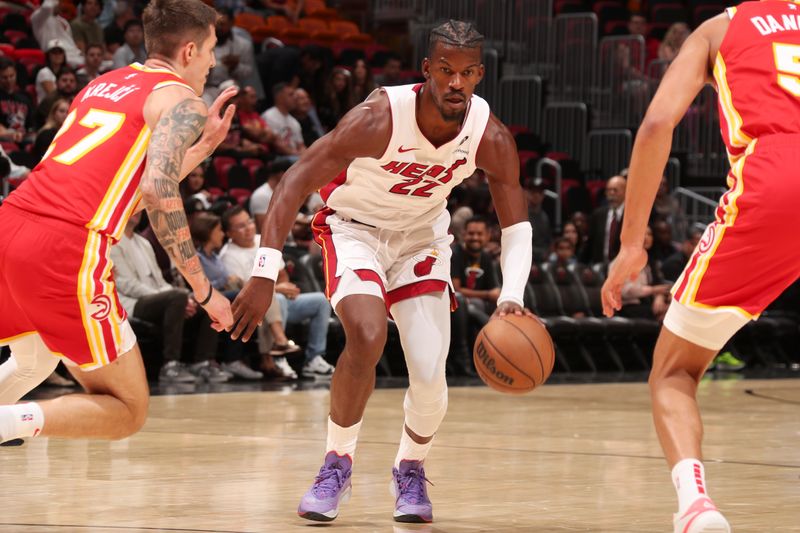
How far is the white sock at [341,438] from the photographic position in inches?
197

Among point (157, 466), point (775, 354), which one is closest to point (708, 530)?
point (157, 466)

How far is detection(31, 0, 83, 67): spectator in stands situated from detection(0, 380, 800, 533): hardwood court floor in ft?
19.3

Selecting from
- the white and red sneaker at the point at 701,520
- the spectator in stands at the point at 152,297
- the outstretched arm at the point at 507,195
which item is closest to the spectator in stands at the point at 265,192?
the spectator in stands at the point at 152,297

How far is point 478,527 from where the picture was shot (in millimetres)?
4746

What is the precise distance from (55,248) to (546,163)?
13.0 metres

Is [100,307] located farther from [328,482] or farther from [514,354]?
[514,354]

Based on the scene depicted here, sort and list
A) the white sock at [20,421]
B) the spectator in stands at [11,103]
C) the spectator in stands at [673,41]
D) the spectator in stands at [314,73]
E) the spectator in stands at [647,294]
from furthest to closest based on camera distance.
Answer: the spectator in stands at [673,41]
the spectator in stands at [314,73]
the spectator in stands at [647,294]
the spectator in stands at [11,103]
the white sock at [20,421]

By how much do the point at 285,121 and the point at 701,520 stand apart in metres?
11.2

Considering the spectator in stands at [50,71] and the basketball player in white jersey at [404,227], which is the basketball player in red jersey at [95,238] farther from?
the spectator in stands at [50,71]

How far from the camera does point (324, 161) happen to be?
16.0ft

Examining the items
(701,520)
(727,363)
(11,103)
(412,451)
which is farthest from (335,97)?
(701,520)

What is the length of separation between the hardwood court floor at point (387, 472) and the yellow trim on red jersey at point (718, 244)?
115 cm

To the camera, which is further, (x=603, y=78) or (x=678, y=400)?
(x=603, y=78)

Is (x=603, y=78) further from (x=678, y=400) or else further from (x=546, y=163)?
(x=678, y=400)
